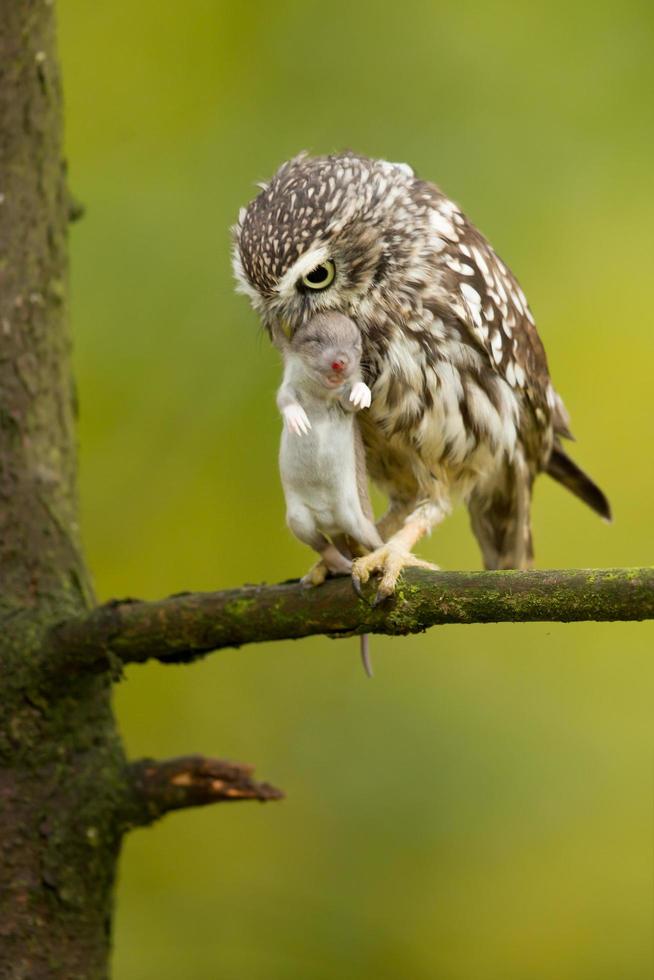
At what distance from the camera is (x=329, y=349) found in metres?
2.70

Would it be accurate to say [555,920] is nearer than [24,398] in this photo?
No

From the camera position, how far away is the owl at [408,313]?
2910 mm

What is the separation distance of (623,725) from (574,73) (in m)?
2.29

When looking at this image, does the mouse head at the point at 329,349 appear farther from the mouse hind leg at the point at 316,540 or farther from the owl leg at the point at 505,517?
the owl leg at the point at 505,517

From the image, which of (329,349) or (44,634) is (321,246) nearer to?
(329,349)

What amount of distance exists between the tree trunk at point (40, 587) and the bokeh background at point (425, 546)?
4.19 feet

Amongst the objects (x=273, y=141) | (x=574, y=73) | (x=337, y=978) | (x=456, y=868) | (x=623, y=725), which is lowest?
(x=337, y=978)

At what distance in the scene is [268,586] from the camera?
2.61 meters

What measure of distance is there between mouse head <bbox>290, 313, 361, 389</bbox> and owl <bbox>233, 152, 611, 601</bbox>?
0.09 meters

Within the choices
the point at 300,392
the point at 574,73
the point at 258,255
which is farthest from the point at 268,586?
the point at 574,73

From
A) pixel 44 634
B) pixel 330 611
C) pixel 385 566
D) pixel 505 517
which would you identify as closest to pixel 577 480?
pixel 505 517

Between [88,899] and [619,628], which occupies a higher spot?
[619,628]

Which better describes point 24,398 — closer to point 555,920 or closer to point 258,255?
point 258,255

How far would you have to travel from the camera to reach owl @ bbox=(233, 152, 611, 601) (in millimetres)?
2910
